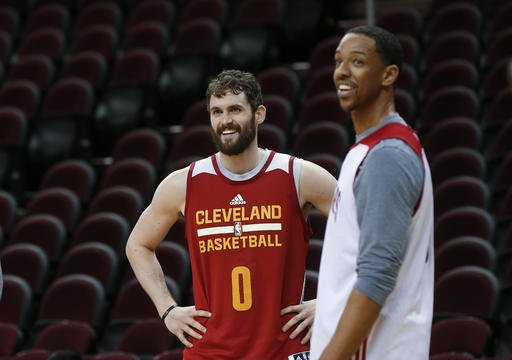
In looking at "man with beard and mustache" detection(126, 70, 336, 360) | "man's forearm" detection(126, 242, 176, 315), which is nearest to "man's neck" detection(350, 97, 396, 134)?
"man with beard and mustache" detection(126, 70, 336, 360)

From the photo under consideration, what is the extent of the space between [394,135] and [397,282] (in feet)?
1.10

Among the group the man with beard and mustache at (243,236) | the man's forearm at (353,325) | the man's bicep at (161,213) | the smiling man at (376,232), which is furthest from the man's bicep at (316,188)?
the man's forearm at (353,325)

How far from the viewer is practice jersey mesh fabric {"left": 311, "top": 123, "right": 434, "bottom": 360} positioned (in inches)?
96.2

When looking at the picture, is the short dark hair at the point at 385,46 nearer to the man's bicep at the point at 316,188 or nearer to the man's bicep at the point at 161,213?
the man's bicep at the point at 316,188

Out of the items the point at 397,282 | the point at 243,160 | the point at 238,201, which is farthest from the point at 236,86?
the point at 397,282

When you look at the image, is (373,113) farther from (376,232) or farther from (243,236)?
(243,236)

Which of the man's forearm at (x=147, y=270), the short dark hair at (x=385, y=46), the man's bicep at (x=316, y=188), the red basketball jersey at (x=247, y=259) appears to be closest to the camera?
the short dark hair at (x=385, y=46)

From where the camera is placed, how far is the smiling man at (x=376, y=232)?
2348 millimetres

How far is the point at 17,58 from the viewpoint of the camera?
11477 mm

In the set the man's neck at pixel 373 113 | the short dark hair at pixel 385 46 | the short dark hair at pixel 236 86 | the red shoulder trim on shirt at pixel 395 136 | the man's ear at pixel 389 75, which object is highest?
the short dark hair at pixel 236 86

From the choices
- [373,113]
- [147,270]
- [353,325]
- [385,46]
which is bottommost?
[353,325]

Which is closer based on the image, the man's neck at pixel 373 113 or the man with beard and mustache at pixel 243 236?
the man's neck at pixel 373 113

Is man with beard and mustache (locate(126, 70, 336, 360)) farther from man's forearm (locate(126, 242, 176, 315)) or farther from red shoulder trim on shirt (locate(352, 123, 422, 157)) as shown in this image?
red shoulder trim on shirt (locate(352, 123, 422, 157))

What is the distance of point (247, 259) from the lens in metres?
3.71
